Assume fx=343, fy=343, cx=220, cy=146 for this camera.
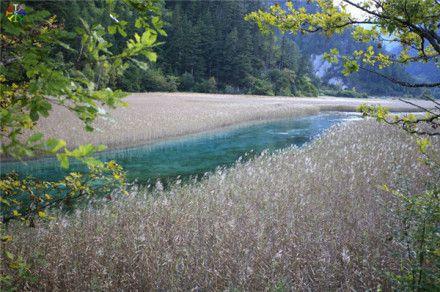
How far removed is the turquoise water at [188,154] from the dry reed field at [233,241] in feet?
12.4

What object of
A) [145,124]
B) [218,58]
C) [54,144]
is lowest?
[145,124]

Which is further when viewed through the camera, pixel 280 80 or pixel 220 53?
pixel 280 80

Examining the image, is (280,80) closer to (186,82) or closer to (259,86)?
(259,86)

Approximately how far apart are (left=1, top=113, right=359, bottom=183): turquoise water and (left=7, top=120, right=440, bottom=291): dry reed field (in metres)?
3.78

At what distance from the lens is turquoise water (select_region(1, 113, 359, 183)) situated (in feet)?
38.5

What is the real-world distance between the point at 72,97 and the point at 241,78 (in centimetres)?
6339

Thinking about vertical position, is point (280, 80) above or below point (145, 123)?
above

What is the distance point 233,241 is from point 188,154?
35.3ft

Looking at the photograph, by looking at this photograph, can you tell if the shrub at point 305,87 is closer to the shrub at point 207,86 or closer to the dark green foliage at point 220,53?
the dark green foliage at point 220,53

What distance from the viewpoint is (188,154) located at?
15.1 meters

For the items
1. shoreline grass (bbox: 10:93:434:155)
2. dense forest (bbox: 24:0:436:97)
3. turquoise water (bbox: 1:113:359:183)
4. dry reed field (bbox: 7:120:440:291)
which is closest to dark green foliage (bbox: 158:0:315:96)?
dense forest (bbox: 24:0:436:97)

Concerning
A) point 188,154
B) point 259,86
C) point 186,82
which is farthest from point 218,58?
point 188,154

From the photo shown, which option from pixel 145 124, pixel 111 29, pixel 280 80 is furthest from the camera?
pixel 280 80

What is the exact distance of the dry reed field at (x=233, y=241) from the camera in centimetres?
363
